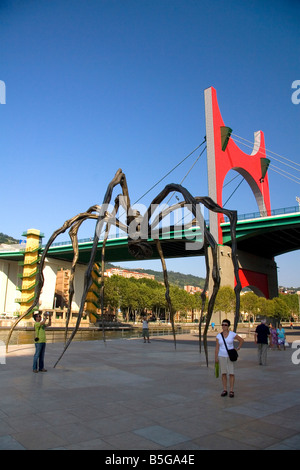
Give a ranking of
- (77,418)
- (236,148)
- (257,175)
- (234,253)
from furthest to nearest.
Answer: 1. (257,175)
2. (236,148)
3. (234,253)
4. (77,418)

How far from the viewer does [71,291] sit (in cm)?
803

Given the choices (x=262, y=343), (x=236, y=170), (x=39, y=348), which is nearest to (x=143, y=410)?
(x=39, y=348)

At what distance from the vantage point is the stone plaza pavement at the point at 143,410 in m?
3.87

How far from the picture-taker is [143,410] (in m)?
5.19

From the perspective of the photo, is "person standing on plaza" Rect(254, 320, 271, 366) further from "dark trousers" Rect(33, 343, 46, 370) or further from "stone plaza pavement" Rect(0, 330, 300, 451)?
"dark trousers" Rect(33, 343, 46, 370)

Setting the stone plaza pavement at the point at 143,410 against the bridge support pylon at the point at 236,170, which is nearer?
the stone plaza pavement at the point at 143,410

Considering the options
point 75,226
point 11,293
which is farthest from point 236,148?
point 11,293

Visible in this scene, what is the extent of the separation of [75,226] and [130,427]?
18.1ft

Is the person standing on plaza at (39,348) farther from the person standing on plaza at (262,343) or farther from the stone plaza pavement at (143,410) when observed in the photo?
the person standing on plaza at (262,343)

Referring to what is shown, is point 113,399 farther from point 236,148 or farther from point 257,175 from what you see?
point 257,175

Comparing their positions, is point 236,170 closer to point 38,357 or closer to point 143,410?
point 38,357

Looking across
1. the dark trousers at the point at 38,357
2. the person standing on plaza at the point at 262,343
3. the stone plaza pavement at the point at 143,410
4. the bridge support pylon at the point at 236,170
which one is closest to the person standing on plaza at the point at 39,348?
the dark trousers at the point at 38,357

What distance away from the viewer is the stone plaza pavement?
3865 mm

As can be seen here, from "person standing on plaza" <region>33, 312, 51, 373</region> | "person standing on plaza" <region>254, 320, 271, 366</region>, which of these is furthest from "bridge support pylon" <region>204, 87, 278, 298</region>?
"person standing on plaza" <region>33, 312, 51, 373</region>
